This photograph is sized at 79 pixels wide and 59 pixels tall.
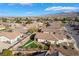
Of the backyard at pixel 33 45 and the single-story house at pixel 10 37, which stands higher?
the single-story house at pixel 10 37

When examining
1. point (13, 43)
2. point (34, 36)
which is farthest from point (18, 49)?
point (34, 36)

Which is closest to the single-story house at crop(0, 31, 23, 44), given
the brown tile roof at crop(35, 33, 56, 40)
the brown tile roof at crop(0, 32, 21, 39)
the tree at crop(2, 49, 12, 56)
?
the brown tile roof at crop(0, 32, 21, 39)

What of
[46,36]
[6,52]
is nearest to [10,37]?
[6,52]

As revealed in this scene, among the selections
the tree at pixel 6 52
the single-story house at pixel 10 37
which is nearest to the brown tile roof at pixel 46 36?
the single-story house at pixel 10 37

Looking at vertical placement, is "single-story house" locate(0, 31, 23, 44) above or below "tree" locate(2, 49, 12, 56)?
above

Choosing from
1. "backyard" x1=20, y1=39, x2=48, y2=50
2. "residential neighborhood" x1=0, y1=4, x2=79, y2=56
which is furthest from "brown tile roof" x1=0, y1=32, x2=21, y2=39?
"backyard" x1=20, y1=39, x2=48, y2=50

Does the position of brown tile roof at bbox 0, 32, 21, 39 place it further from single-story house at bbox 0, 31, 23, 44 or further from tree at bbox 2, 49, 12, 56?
tree at bbox 2, 49, 12, 56

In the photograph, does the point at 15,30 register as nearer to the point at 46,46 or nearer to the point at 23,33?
Answer: the point at 23,33

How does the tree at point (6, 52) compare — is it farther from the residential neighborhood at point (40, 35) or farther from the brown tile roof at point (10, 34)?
the brown tile roof at point (10, 34)

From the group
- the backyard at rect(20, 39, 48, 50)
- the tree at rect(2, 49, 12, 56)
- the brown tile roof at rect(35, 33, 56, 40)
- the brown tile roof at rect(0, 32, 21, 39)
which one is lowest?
the tree at rect(2, 49, 12, 56)

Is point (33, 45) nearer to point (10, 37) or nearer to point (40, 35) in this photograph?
point (40, 35)

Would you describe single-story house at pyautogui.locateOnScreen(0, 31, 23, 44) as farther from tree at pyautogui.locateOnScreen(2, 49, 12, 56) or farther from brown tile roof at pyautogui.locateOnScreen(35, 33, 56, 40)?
brown tile roof at pyautogui.locateOnScreen(35, 33, 56, 40)
